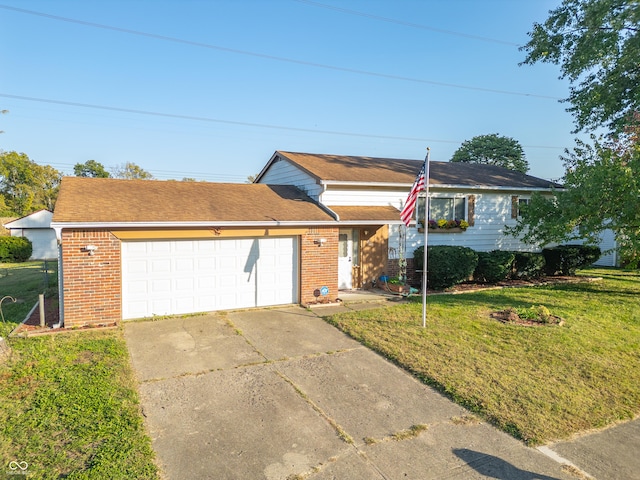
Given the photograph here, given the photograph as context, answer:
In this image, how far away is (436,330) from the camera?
8.49 m

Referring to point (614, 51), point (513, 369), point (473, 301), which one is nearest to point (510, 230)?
point (473, 301)

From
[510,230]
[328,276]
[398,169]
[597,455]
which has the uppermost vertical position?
[398,169]

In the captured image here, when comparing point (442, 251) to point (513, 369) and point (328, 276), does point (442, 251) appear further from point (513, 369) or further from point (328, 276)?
point (513, 369)

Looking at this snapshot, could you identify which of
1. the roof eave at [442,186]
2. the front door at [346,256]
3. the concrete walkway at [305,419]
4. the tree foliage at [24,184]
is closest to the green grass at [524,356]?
the concrete walkway at [305,419]

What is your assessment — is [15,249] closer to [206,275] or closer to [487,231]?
[206,275]

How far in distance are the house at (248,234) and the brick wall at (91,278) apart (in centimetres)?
2

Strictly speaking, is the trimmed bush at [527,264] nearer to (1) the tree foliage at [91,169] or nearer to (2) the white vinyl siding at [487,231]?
(2) the white vinyl siding at [487,231]

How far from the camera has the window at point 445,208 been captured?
14.1 meters

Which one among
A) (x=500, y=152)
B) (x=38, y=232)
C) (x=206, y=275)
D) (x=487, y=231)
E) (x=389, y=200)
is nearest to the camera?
(x=206, y=275)

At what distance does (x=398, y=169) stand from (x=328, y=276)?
6206 mm

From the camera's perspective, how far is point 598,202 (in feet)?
36.1

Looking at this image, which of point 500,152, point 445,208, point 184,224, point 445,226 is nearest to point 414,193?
point 184,224

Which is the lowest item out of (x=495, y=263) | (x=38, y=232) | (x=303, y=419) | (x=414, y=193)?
(x=303, y=419)

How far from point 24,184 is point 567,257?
5239cm
